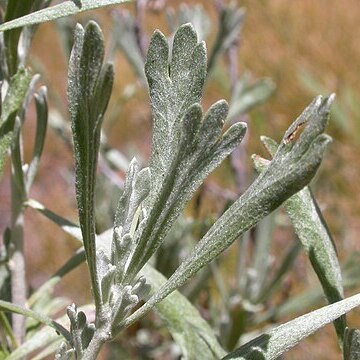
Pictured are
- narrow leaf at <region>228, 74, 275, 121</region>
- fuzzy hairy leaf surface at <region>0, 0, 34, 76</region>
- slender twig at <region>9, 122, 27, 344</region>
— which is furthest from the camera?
narrow leaf at <region>228, 74, 275, 121</region>

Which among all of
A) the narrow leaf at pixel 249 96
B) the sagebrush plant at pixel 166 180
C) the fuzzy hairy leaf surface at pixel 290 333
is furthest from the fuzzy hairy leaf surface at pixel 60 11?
the narrow leaf at pixel 249 96

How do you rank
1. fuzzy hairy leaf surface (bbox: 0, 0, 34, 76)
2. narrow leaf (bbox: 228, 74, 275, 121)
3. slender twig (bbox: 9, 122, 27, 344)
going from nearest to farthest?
fuzzy hairy leaf surface (bbox: 0, 0, 34, 76)
slender twig (bbox: 9, 122, 27, 344)
narrow leaf (bbox: 228, 74, 275, 121)

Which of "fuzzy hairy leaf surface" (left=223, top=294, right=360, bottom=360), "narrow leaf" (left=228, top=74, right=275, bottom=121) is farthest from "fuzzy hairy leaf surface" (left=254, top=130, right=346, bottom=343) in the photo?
"narrow leaf" (left=228, top=74, right=275, bottom=121)

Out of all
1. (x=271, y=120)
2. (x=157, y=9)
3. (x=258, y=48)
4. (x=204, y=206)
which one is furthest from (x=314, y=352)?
(x=258, y=48)

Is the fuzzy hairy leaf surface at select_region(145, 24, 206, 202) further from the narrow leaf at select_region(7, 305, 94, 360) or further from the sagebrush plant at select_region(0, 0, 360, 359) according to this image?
the narrow leaf at select_region(7, 305, 94, 360)

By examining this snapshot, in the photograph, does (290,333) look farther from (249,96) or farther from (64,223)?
(249,96)

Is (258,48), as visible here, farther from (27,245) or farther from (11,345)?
(11,345)
